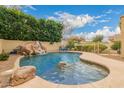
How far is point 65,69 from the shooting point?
7.29 meters

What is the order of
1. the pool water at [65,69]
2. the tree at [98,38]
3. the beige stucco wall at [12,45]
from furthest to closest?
the tree at [98,38], the beige stucco wall at [12,45], the pool water at [65,69]

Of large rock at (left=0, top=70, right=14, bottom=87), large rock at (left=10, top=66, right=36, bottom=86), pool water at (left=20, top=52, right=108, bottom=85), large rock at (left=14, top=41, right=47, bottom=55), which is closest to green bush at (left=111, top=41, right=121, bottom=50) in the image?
pool water at (left=20, top=52, right=108, bottom=85)

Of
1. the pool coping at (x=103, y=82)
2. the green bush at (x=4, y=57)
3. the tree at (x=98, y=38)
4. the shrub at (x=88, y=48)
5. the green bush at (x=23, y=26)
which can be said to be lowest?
the pool coping at (x=103, y=82)

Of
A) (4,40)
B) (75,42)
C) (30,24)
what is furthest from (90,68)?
(4,40)

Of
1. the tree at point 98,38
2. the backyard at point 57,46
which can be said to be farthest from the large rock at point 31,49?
the tree at point 98,38

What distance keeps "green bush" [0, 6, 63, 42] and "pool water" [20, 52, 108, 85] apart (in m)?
0.72

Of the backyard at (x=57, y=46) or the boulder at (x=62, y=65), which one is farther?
the boulder at (x=62, y=65)

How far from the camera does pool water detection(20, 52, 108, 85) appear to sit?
6.19 meters

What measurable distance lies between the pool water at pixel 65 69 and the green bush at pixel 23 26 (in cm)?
72

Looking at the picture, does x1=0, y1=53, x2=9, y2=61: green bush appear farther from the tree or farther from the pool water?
the tree

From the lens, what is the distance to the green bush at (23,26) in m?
7.00

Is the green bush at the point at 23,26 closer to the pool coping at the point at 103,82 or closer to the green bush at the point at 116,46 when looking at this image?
the pool coping at the point at 103,82

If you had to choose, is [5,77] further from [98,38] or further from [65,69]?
[98,38]

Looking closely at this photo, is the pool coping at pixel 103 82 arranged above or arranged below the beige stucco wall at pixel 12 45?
below
